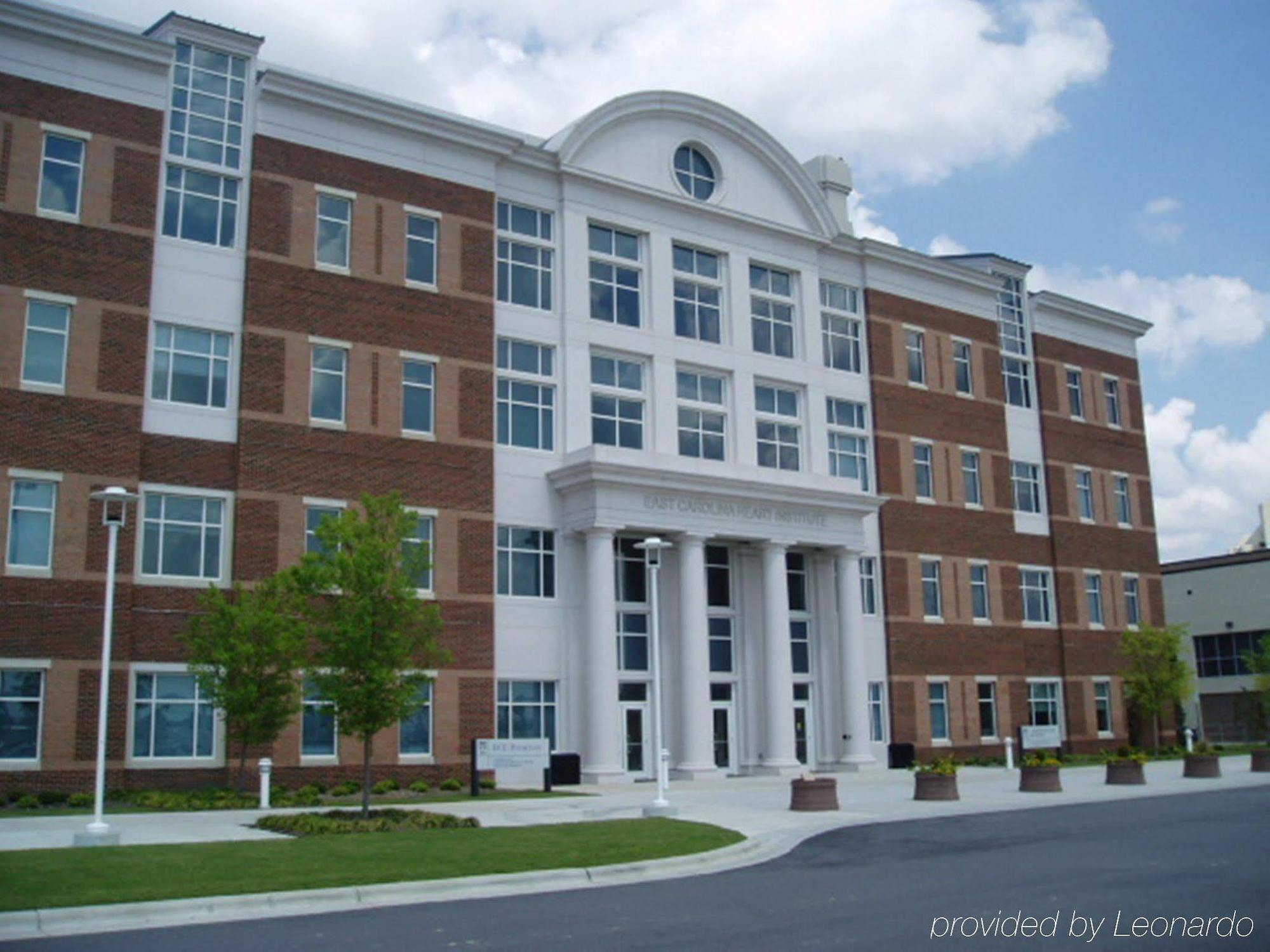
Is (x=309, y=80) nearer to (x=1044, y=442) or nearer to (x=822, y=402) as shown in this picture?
(x=822, y=402)

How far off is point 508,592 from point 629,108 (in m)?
15.8

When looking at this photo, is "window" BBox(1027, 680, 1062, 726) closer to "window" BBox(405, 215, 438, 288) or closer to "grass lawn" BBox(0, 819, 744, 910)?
"window" BBox(405, 215, 438, 288)

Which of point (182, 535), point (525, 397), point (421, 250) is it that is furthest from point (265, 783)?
point (421, 250)

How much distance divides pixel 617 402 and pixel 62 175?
53.5ft

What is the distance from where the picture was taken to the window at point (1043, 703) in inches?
1924

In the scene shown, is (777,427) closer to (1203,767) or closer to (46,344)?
(1203,767)

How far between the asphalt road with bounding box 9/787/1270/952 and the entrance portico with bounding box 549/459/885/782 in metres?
16.9

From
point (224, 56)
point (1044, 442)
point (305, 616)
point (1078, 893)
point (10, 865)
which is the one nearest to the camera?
point (1078, 893)

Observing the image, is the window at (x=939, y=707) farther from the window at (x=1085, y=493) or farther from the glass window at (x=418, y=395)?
the glass window at (x=418, y=395)

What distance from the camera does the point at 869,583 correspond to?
44500 millimetres

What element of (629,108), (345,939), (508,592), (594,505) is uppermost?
(629,108)

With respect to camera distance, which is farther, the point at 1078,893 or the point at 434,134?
the point at 434,134

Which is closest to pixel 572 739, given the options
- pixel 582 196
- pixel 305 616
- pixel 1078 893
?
pixel 305 616

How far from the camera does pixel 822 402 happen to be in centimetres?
4403
